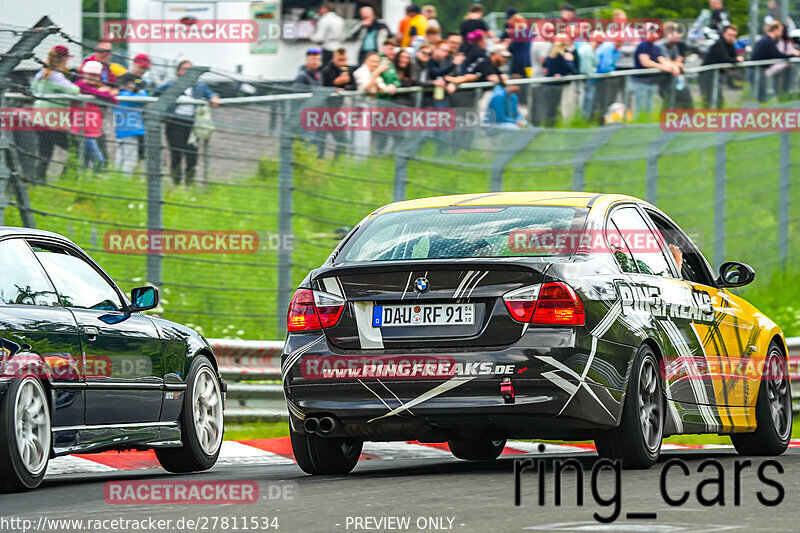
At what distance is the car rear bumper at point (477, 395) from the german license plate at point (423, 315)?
16 cm

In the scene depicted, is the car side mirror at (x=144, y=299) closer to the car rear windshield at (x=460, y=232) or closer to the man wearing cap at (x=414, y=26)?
the car rear windshield at (x=460, y=232)

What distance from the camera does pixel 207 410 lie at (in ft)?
32.9

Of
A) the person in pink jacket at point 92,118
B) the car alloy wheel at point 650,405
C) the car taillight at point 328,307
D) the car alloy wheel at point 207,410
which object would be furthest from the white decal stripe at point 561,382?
the person in pink jacket at point 92,118

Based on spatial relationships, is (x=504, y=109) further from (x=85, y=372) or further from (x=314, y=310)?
(x=85, y=372)

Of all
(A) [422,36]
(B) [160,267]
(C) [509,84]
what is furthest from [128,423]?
(A) [422,36]

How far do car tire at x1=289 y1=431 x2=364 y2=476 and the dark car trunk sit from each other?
2.33ft

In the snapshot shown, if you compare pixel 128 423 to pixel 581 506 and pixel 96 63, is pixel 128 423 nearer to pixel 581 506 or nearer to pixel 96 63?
pixel 581 506

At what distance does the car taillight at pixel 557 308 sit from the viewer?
7793 millimetres

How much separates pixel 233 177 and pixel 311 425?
7.03m

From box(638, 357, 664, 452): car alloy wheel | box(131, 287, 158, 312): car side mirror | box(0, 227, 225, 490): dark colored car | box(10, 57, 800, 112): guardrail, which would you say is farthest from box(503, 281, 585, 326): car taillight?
box(10, 57, 800, 112): guardrail

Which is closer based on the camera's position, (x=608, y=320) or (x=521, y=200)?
(x=608, y=320)

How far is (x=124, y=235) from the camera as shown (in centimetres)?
1448

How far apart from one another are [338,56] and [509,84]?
85.7 inches

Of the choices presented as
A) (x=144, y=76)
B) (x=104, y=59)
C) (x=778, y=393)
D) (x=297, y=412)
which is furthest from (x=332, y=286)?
(x=144, y=76)
